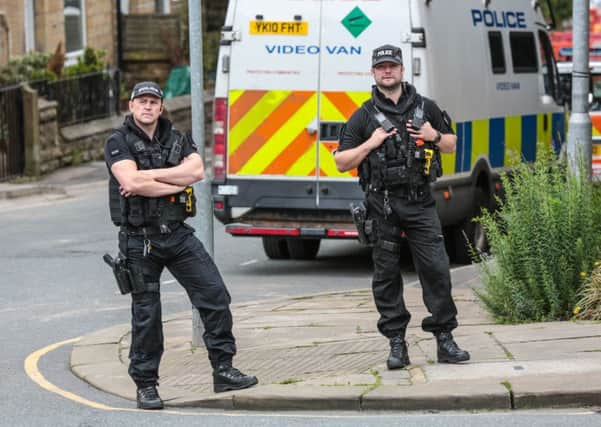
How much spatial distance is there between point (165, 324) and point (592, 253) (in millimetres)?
3125

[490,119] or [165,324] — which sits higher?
[490,119]

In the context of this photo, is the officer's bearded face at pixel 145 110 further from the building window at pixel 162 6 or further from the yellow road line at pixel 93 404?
the building window at pixel 162 6

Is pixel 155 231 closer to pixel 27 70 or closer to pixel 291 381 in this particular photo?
pixel 291 381

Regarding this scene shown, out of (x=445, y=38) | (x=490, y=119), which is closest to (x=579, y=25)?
(x=445, y=38)

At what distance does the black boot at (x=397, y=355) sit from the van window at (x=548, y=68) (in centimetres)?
865

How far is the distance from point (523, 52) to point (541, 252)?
6693 mm

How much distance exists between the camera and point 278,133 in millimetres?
13625

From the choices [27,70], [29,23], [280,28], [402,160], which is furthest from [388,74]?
[29,23]

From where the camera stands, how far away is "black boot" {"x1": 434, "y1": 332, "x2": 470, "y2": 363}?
8523 mm

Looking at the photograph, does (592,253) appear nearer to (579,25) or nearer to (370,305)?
(370,305)

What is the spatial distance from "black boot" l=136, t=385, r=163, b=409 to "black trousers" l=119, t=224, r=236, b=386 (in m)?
0.04

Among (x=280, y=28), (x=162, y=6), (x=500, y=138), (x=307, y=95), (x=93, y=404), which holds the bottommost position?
(x=93, y=404)

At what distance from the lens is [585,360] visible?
8398mm

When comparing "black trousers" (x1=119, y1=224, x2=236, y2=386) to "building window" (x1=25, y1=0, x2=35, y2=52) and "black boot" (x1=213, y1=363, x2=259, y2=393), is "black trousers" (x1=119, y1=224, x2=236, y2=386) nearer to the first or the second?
"black boot" (x1=213, y1=363, x2=259, y2=393)
